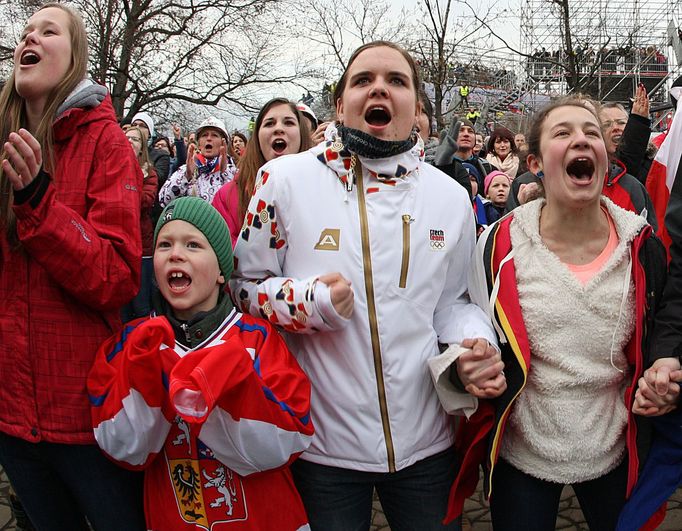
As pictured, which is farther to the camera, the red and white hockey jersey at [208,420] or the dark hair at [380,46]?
the dark hair at [380,46]

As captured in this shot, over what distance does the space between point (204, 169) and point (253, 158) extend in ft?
5.63

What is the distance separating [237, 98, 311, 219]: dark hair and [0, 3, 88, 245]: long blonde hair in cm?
137

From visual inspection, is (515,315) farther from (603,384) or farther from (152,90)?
(152,90)

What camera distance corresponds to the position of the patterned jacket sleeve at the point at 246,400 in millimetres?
1624

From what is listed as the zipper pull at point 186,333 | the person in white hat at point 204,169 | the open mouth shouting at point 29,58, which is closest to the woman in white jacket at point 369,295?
the zipper pull at point 186,333

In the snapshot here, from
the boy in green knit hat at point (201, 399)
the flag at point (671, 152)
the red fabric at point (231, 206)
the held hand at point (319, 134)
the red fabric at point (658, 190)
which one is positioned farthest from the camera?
the held hand at point (319, 134)

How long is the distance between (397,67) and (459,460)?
1.37 metres

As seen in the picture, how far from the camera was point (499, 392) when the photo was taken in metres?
1.88

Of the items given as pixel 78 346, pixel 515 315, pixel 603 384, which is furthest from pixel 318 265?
pixel 603 384

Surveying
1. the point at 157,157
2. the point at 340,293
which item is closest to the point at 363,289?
the point at 340,293

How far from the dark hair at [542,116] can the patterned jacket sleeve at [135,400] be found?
1.49 meters

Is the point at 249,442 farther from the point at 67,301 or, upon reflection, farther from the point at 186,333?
the point at 67,301

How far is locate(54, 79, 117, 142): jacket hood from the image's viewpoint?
76.3 inches

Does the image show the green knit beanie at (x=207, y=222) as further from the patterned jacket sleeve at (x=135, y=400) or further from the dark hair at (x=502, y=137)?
the dark hair at (x=502, y=137)
